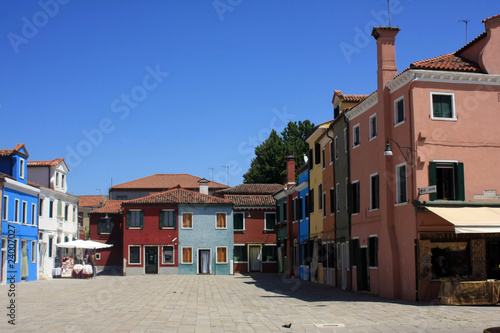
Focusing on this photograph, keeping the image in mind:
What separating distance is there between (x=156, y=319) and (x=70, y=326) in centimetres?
234

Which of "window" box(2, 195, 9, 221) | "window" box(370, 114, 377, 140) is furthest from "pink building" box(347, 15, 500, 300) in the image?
"window" box(2, 195, 9, 221)

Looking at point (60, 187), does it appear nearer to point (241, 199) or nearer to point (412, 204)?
point (241, 199)

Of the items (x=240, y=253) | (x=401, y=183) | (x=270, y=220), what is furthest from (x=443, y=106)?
(x=240, y=253)

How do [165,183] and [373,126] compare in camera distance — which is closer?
[373,126]

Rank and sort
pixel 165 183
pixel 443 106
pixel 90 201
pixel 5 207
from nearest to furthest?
pixel 443 106, pixel 5 207, pixel 165 183, pixel 90 201

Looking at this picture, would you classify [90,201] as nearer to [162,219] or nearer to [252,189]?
[252,189]

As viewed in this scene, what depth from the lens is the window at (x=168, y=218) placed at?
1889 inches

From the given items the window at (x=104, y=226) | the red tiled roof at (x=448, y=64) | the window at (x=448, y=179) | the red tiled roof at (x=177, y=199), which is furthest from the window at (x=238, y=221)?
the window at (x=448, y=179)

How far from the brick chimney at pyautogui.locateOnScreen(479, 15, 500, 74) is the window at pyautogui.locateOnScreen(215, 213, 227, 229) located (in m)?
31.1

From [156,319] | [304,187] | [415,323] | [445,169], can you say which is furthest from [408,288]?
[304,187]

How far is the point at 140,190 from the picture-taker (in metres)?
75.7

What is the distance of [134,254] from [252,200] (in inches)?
430

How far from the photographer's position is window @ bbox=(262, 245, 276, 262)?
4938cm

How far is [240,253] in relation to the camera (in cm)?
4978
